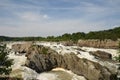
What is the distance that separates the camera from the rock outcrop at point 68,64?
3991 cm

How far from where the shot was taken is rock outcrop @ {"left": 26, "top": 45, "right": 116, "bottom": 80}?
1571 inches

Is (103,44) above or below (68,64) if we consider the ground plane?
above

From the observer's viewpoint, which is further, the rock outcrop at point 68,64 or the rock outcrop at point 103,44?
the rock outcrop at point 103,44

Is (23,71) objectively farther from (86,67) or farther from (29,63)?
(86,67)

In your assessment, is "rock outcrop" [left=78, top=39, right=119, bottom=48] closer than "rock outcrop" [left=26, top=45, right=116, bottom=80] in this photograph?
No

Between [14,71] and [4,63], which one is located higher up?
[4,63]

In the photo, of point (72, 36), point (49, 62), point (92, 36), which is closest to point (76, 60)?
point (49, 62)

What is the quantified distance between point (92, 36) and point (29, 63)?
8179 centimetres

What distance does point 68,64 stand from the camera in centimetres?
4672

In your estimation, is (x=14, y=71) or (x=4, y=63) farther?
(x=14, y=71)

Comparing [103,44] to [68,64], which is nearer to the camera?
[68,64]

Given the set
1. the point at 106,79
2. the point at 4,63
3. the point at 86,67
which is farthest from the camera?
the point at 86,67

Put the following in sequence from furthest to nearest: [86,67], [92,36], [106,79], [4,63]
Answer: [92,36] < [86,67] < [106,79] < [4,63]

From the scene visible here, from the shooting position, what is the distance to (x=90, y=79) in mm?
40031
